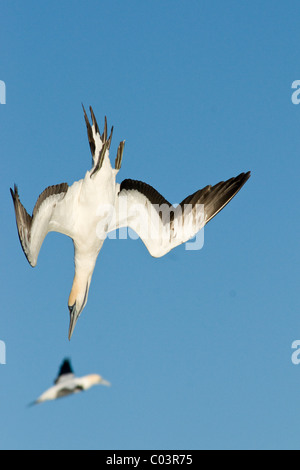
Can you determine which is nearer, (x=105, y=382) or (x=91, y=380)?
(x=105, y=382)

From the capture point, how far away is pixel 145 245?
47.2 feet

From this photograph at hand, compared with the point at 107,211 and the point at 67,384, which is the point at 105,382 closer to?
the point at 67,384

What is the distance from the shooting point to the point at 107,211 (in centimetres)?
1363

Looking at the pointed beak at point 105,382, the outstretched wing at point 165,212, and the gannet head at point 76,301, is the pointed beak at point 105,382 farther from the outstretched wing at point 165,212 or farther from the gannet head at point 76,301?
the outstretched wing at point 165,212

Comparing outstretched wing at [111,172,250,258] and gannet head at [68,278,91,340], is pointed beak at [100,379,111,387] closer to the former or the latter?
gannet head at [68,278,91,340]

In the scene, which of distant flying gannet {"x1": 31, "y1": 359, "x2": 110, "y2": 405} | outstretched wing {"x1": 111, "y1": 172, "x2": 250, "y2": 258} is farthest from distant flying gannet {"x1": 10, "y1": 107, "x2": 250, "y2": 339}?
distant flying gannet {"x1": 31, "y1": 359, "x2": 110, "y2": 405}

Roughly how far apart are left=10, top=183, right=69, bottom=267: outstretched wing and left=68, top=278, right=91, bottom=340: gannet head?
1389mm

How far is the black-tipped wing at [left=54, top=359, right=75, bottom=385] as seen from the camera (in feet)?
32.2

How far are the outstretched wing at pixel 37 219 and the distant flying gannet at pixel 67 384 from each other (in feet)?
9.72

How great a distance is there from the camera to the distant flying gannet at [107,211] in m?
13.3

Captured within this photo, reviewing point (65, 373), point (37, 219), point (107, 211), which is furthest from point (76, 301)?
point (65, 373)

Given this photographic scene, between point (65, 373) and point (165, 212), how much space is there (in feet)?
17.3

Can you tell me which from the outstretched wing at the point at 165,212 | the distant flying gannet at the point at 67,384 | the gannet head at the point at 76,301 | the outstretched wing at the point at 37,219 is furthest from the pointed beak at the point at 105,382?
the outstretched wing at the point at 165,212
